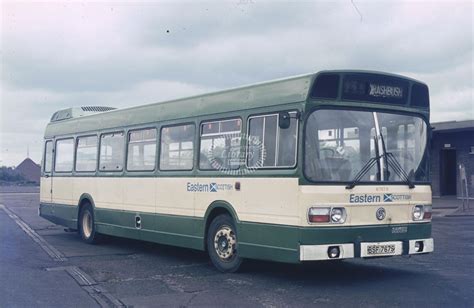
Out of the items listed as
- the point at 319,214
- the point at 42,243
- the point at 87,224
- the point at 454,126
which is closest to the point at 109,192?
the point at 87,224

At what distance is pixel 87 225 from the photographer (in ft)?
51.8

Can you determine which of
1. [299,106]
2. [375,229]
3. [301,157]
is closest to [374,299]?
[375,229]

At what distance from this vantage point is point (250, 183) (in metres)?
10.1

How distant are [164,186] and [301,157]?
4060mm

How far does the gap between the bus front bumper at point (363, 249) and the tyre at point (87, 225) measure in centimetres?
758

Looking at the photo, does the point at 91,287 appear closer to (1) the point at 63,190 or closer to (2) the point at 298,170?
(2) the point at 298,170

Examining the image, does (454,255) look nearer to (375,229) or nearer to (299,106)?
(375,229)

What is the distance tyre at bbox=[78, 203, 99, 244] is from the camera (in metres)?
15.4

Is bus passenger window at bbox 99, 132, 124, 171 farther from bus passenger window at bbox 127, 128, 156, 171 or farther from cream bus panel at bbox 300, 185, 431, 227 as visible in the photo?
cream bus panel at bbox 300, 185, 431, 227

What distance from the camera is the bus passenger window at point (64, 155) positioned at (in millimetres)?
16703

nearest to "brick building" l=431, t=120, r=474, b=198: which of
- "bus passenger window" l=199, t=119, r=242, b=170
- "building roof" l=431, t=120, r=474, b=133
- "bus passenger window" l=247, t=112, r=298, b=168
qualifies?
"building roof" l=431, t=120, r=474, b=133

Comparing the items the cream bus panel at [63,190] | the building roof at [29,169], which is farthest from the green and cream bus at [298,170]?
the building roof at [29,169]

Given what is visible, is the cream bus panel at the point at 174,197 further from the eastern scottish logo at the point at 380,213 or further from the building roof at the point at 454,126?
the building roof at the point at 454,126

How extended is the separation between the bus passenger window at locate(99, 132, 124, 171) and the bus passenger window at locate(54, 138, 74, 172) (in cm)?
187
